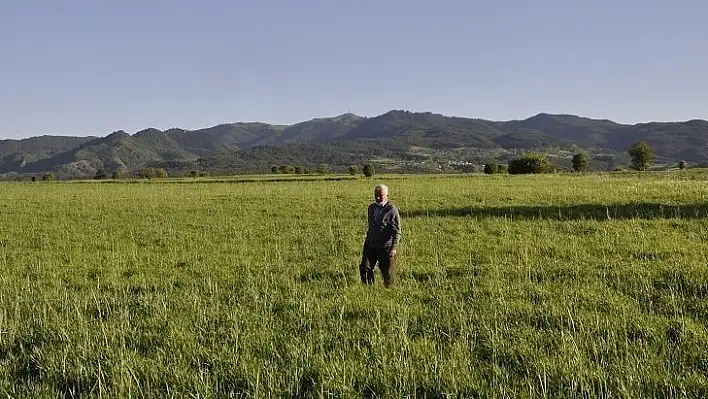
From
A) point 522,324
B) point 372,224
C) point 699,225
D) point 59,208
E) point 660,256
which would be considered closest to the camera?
point 522,324

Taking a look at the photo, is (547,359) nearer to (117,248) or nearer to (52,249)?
(117,248)

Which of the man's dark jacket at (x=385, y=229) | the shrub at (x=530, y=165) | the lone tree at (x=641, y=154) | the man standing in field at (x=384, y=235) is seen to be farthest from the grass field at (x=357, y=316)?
the lone tree at (x=641, y=154)

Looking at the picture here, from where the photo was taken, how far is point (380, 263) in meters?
10.4

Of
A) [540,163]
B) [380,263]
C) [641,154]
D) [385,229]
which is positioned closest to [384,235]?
[385,229]

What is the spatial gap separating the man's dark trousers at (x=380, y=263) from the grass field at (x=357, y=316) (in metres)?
0.32

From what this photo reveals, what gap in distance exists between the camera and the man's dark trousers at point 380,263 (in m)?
10.3

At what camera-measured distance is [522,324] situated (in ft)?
24.6

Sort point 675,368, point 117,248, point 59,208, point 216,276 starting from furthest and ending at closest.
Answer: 1. point 59,208
2. point 117,248
3. point 216,276
4. point 675,368

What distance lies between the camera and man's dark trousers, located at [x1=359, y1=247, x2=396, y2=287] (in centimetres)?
1029

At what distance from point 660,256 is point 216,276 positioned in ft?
33.3

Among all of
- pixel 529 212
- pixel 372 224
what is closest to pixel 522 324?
pixel 372 224

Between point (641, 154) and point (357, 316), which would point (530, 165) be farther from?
point (357, 316)

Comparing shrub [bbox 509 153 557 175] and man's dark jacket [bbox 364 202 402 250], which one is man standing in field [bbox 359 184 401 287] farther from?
shrub [bbox 509 153 557 175]

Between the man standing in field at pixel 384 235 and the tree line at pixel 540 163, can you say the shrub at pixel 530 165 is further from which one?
the man standing in field at pixel 384 235
